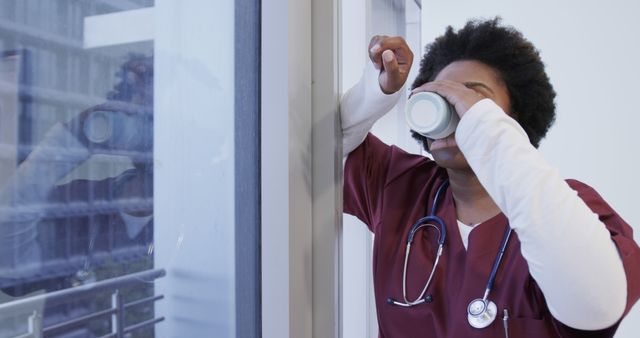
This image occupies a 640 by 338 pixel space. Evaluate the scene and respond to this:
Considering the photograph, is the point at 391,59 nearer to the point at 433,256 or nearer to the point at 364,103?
the point at 364,103

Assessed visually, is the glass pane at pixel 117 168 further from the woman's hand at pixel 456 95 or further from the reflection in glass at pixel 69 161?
the woman's hand at pixel 456 95

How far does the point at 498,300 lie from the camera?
0.73m

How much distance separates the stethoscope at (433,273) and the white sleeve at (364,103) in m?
0.19

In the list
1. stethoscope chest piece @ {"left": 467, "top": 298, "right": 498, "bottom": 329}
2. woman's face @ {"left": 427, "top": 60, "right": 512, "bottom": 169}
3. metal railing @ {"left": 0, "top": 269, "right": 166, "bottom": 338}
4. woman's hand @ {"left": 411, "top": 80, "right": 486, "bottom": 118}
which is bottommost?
stethoscope chest piece @ {"left": 467, "top": 298, "right": 498, "bottom": 329}

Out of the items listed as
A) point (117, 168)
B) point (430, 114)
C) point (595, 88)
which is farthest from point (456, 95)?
point (595, 88)

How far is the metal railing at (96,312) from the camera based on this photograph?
1.43 ft

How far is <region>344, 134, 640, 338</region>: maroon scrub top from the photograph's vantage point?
698 mm

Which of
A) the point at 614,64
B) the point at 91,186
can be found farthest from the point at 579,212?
the point at 614,64

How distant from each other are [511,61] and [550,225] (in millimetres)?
410

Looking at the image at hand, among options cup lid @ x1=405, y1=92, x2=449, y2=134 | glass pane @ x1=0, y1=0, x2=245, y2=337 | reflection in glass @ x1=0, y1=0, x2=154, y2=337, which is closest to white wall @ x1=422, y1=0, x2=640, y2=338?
cup lid @ x1=405, y1=92, x2=449, y2=134

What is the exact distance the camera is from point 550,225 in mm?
578

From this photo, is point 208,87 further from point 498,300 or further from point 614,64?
point 614,64

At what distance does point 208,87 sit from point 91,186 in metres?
0.27

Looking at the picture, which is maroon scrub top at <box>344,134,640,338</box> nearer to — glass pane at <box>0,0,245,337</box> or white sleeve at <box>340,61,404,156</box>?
white sleeve at <box>340,61,404,156</box>
